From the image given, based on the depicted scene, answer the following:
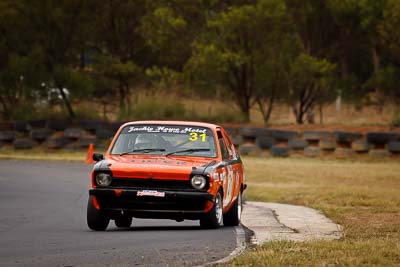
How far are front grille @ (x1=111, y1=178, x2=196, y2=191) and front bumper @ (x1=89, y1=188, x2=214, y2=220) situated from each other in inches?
3.4

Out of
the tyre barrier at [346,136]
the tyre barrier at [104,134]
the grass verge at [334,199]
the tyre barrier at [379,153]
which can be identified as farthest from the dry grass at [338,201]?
the tyre barrier at [104,134]

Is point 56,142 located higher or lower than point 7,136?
lower

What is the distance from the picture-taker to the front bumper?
13.0 m

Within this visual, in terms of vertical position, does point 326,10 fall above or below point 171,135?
above

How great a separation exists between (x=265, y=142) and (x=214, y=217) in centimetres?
2166

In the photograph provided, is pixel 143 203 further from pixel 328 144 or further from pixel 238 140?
pixel 238 140

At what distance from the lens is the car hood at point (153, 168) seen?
512 inches

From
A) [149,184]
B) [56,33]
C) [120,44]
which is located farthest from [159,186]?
[120,44]

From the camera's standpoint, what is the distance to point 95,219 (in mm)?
13258

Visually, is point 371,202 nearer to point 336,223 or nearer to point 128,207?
point 336,223

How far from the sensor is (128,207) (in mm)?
13031

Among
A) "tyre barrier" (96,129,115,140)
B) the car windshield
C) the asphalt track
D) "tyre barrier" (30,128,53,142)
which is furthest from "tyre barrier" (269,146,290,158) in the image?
the car windshield

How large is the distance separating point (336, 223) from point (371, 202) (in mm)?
4310

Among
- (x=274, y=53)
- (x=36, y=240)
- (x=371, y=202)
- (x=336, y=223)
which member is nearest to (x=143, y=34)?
(x=274, y=53)
